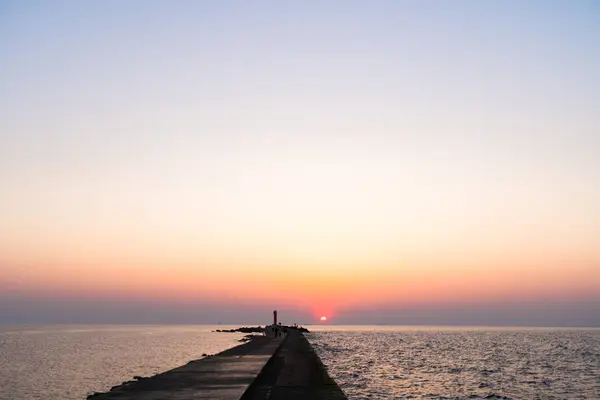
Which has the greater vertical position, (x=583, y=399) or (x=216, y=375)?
(x=216, y=375)

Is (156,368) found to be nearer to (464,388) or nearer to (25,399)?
(25,399)

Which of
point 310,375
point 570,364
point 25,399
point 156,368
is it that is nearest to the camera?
point 25,399

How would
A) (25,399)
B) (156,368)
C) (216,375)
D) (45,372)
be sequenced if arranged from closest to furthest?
1. (216,375)
2. (25,399)
3. (45,372)
4. (156,368)

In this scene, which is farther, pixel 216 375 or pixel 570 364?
pixel 570 364

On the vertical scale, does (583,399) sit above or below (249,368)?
below

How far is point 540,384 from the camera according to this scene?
35.6m

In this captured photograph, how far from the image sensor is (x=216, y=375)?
27.0 metres

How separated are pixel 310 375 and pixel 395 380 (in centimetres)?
716

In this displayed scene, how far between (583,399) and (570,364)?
24.6m

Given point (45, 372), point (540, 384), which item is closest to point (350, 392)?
point (540, 384)

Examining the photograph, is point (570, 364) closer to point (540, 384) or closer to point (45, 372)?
point (540, 384)

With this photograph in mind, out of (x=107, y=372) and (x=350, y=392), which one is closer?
(x=350, y=392)

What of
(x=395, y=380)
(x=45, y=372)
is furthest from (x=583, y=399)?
(x=45, y=372)

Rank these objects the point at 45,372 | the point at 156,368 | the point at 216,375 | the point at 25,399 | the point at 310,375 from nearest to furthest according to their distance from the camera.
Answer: the point at 216,375 < the point at 25,399 < the point at 310,375 < the point at 45,372 < the point at 156,368
